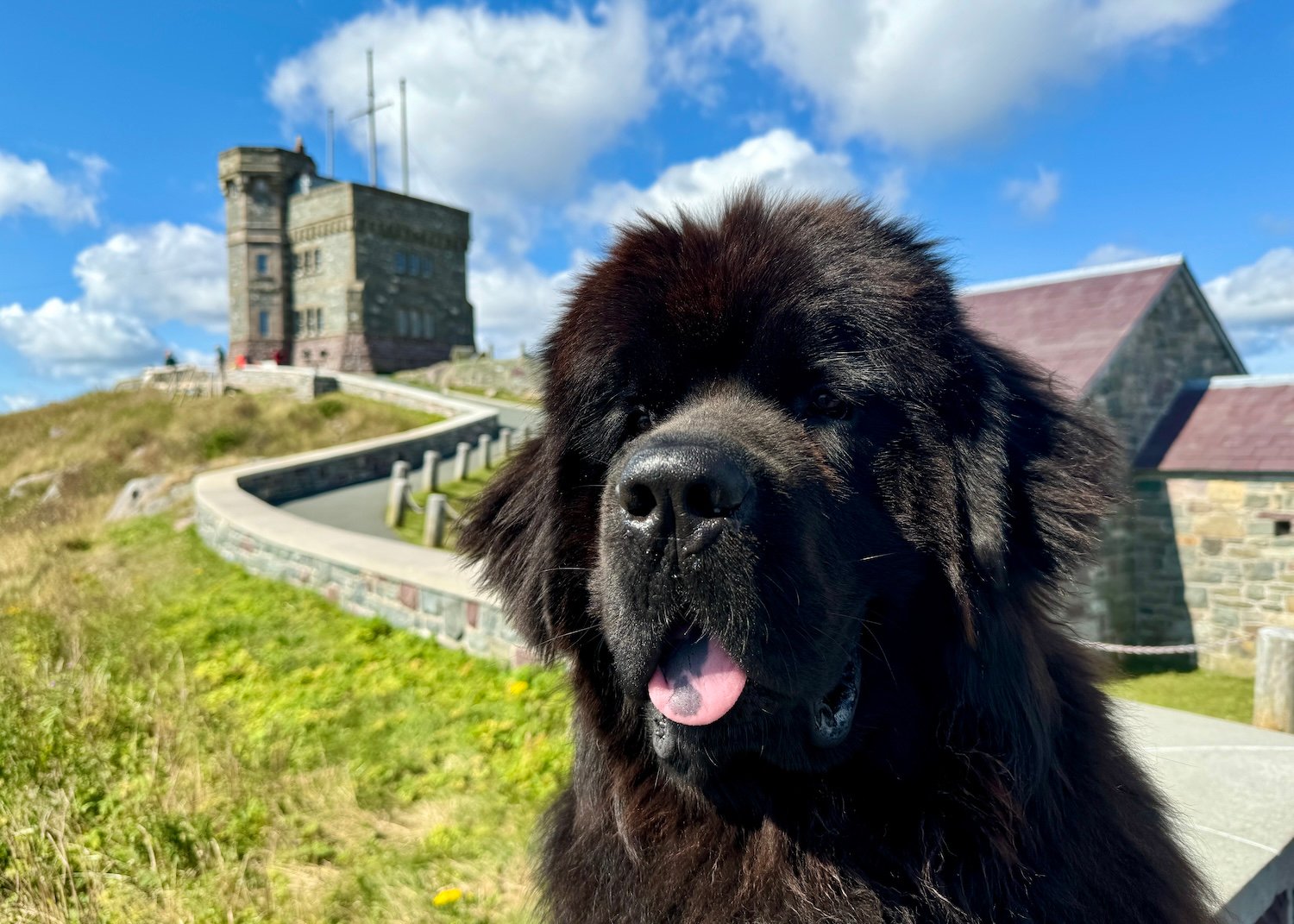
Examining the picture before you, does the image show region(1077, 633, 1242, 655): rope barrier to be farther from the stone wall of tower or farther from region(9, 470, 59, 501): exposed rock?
the stone wall of tower

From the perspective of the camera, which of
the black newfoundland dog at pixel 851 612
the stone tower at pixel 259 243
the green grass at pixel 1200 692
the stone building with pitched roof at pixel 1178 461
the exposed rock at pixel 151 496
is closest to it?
the black newfoundland dog at pixel 851 612

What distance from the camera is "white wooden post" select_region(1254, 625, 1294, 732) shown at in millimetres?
4906

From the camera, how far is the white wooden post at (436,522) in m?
10.3

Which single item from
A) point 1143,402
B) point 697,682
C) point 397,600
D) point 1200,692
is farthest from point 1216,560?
point 697,682

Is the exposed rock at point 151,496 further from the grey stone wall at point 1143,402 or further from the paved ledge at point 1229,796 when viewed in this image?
the grey stone wall at point 1143,402

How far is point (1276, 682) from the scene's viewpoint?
16.3 ft

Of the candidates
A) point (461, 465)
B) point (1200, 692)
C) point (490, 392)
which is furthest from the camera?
point (490, 392)

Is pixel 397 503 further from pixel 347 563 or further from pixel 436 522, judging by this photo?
pixel 347 563

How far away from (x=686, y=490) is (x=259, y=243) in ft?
184

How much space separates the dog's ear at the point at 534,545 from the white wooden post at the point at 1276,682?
5236 millimetres

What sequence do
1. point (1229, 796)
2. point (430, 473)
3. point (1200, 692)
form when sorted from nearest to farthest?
point (1229, 796)
point (1200, 692)
point (430, 473)

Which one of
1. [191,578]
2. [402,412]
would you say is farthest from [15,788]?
[402,412]

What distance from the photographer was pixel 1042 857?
5.46 feet

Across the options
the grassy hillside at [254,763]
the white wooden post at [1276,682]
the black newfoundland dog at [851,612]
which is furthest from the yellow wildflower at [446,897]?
the white wooden post at [1276,682]
